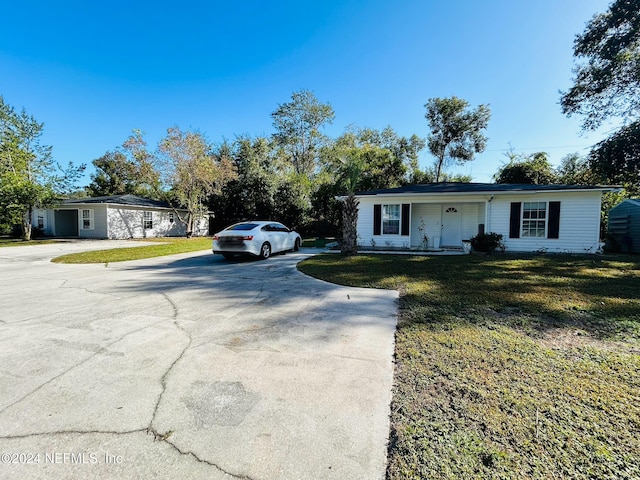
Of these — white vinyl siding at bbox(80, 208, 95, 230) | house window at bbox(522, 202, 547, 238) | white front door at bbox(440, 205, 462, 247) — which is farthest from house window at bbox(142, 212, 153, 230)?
house window at bbox(522, 202, 547, 238)

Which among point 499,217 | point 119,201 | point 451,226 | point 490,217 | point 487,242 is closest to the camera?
point 487,242

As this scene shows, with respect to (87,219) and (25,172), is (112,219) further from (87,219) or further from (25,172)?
(25,172)

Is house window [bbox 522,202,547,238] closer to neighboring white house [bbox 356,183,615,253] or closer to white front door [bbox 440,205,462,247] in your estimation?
neighboring white house [bbox 356,183,615,253]

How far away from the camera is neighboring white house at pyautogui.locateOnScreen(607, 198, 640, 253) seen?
514 inches

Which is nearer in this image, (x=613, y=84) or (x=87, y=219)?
(x=613, y=84)

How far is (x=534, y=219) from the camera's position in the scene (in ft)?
38.3

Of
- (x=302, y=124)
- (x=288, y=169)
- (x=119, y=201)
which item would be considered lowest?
(x=119, y=201)

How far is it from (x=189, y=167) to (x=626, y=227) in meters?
26.9

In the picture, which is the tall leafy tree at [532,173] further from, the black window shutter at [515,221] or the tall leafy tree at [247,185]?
the tall leafy tree at [247,185]

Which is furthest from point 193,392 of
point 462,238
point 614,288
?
point 462,238

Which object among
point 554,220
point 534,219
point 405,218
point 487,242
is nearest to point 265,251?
point 405,218

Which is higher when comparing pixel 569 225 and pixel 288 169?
pixel 288 169

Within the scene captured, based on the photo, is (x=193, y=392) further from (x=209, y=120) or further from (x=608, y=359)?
(x=209, y=120)

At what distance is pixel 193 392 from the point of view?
2420 mm
